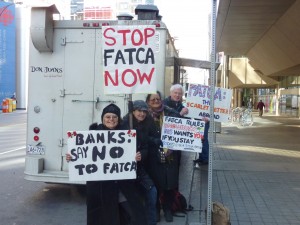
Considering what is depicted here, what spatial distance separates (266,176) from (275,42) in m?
13.2

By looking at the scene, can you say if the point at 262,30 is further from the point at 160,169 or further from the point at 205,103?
the point at 160,169

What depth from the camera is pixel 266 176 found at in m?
9.13

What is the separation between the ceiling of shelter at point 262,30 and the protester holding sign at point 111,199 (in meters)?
10.1

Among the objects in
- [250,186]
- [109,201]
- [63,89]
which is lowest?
[250,186]

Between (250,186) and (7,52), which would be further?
(7,52)

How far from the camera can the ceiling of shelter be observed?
1407 centimetres

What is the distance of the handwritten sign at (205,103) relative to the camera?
692cm

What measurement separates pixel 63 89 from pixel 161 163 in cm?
221

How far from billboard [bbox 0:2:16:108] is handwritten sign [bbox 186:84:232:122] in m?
40.5

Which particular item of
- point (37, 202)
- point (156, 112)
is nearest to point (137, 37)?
point (156, 112)

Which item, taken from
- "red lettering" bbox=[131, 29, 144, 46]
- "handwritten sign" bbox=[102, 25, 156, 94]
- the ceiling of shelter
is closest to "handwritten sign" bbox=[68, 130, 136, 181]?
"handwritten sign" bbox=[102, 25, 156, 94]

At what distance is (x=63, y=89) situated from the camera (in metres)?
6.88

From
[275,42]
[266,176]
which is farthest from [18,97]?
[266,176]

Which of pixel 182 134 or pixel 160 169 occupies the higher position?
pixel 182 134
